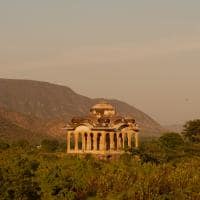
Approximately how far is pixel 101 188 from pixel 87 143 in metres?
27.8

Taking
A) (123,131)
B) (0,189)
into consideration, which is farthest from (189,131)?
(0,189)

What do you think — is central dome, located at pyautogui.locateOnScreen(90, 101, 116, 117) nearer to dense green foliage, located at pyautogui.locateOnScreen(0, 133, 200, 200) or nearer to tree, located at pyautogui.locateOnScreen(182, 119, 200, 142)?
dense green foliage, located at pyautogui.locateOnScreen(0, 133, 200, 200)

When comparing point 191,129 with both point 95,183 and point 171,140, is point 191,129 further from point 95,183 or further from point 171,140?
point 95,183

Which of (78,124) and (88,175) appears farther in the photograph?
(78,124)

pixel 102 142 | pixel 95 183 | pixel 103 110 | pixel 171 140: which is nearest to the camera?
pixel 95 183

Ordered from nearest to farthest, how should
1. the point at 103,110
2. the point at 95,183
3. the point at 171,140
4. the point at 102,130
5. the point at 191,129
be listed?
the point at 95,183, the point at 102,130, the point at 103,110, the point at 171,140, the point at 191,129

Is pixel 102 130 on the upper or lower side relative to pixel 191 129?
lower

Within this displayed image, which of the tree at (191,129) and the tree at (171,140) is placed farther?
the tree at (191,129)

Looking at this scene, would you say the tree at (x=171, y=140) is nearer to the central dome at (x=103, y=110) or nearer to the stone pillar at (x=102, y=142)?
the central dome at (x=103, y=110)

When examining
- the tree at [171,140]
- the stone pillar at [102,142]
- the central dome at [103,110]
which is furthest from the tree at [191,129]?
the stone pillar at [102,142]

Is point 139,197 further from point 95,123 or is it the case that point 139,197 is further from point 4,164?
point 95,123

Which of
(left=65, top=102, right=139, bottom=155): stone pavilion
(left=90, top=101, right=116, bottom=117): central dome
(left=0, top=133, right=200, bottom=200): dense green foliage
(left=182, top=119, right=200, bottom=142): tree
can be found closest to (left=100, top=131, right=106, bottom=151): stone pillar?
(left=65, top=102, right=139, bottom=155): stone pavilion

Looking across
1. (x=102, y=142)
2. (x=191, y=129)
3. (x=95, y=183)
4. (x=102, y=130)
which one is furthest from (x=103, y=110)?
(x=191, y=129)

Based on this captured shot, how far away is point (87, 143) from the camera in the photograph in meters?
70.3
